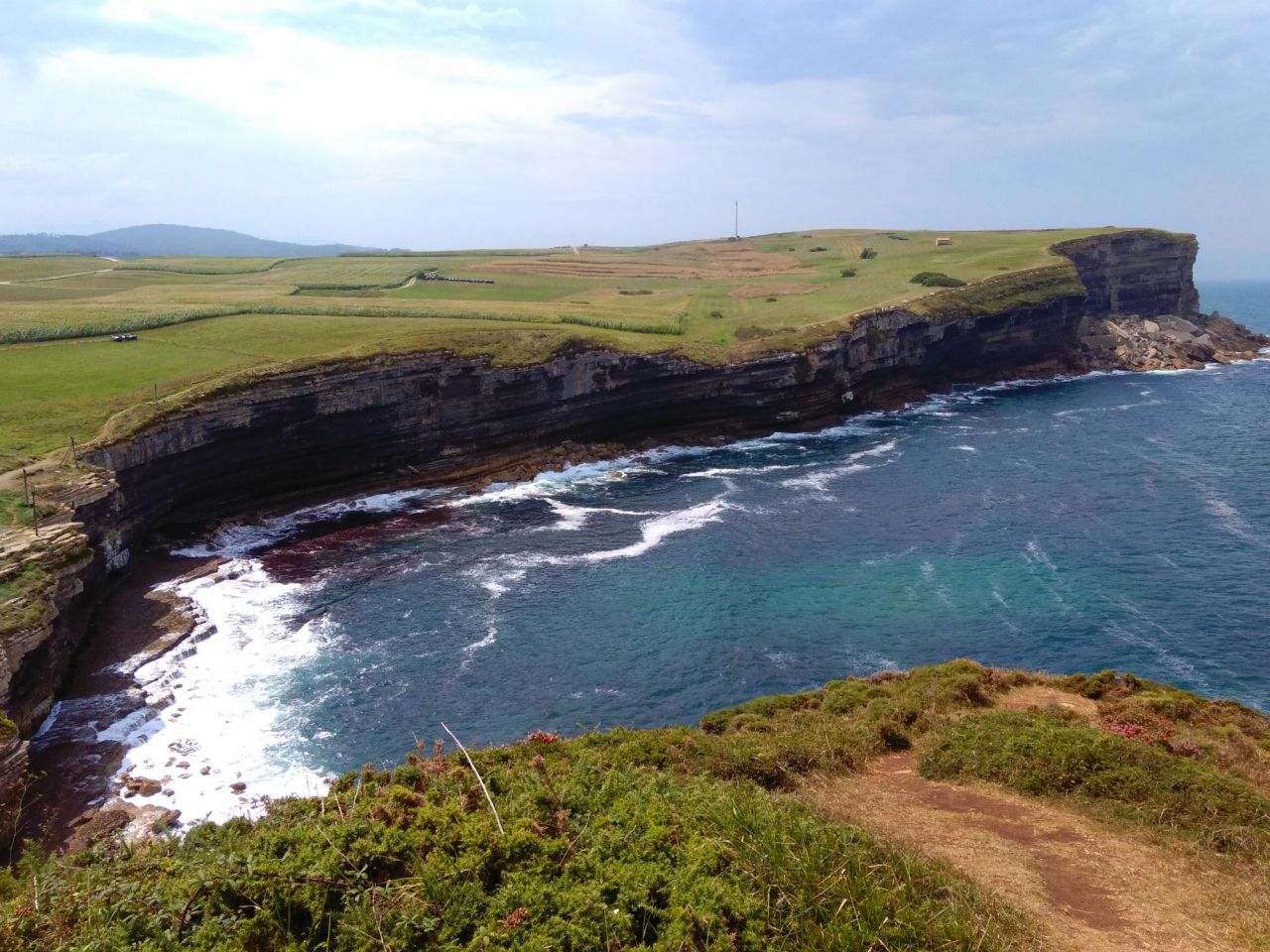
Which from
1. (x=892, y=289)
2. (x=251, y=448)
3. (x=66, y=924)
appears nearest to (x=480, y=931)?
(x=66, y=924)

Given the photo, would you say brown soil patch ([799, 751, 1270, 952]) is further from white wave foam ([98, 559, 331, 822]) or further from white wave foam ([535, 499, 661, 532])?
white wave foam ([535, 499, 661, 532])

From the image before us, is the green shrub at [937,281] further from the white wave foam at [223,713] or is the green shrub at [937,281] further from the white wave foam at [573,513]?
the white wave foam at [223,713]

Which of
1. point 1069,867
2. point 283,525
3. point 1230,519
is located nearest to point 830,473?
point 1230,519

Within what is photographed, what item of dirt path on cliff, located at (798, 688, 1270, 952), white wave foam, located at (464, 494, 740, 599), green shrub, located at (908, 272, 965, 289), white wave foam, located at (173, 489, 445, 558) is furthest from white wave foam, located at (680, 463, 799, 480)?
green shrub, located at (908, 272, 965, 289)

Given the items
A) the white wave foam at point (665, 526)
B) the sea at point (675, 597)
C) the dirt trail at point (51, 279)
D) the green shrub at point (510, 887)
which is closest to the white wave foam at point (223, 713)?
the sea at point (675, 597)

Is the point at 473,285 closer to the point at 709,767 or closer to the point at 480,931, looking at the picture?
the point at 709,767

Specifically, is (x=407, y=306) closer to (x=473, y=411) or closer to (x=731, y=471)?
(x=473, y=411)

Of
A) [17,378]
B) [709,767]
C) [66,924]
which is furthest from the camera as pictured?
[17,378]
